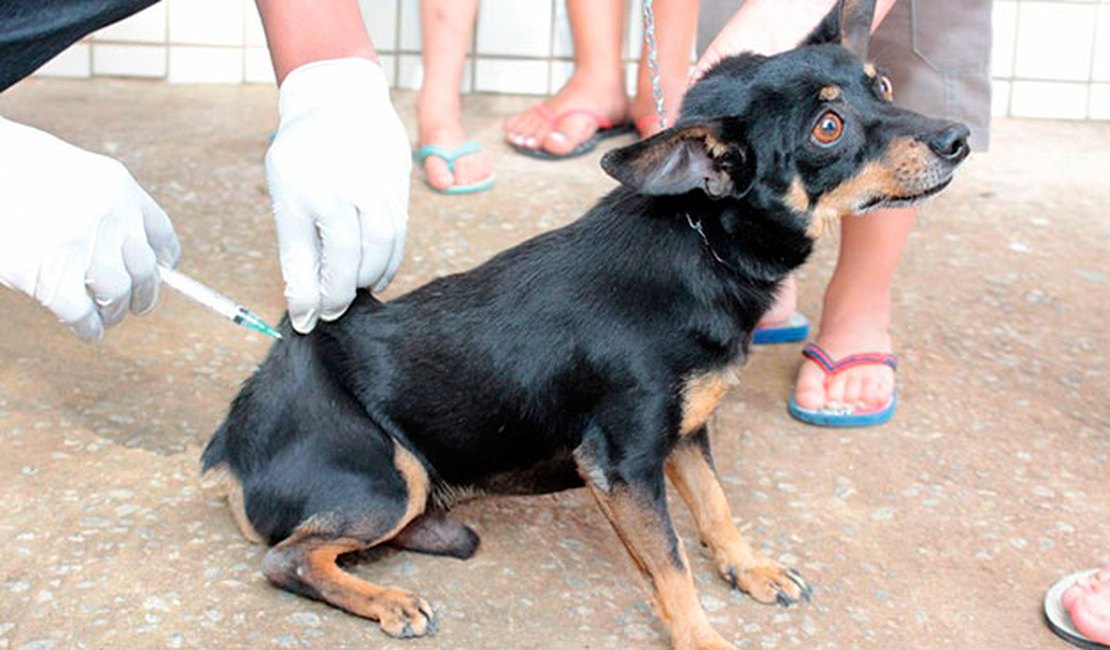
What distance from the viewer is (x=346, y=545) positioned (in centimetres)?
239

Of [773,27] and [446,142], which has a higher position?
[773,27]

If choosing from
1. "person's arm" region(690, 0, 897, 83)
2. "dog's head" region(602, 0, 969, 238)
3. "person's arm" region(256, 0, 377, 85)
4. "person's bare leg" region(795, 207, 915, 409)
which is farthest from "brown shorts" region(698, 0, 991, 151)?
"person's arm" region(256, 0, 377, 85)

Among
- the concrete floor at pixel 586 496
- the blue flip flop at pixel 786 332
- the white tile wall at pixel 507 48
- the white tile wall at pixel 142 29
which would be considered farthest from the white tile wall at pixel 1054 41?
the white tile wall at pixel 142 29

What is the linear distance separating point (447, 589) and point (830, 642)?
2.04 feet

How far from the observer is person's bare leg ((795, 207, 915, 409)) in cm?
311

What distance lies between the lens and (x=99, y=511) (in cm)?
260

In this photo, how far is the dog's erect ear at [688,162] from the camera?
2.07 m

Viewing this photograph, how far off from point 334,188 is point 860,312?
53.6 inches

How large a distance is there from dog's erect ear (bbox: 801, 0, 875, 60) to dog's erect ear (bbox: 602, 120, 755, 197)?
35cm

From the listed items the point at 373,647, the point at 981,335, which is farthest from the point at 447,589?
the point at 981,335

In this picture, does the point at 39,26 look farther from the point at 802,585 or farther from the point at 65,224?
the point at 802,585

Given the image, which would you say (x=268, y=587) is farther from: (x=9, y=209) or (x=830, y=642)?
(x=830, y=642)

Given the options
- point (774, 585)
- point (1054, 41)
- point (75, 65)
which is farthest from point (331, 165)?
point (1054, 41)

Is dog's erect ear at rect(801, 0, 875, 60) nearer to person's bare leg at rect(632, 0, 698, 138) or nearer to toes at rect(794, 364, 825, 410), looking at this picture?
toes at rect(794, 364, 825, 410)
